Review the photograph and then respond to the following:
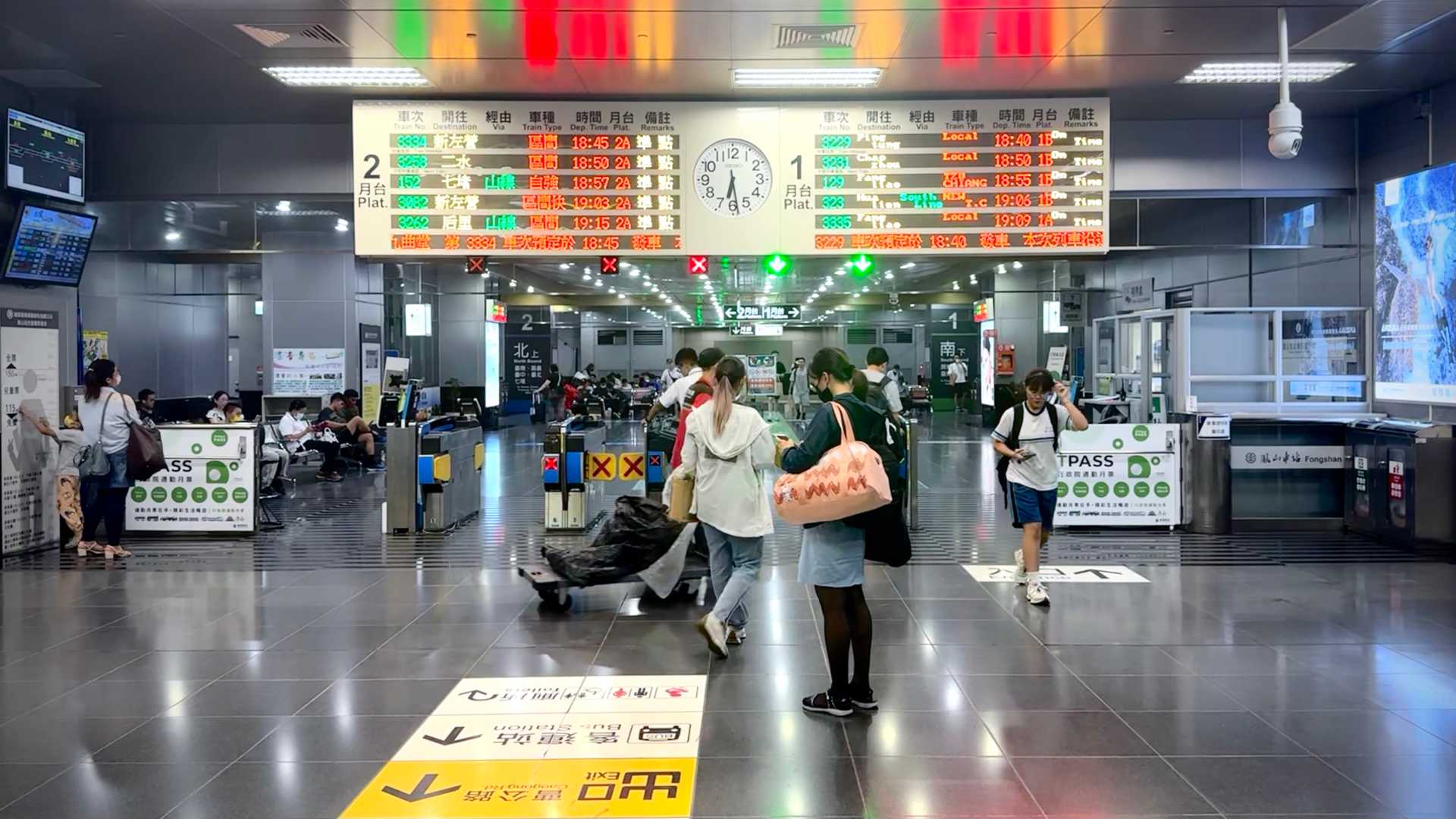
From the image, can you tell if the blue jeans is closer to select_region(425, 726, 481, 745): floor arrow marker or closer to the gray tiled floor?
the gray tiled floor

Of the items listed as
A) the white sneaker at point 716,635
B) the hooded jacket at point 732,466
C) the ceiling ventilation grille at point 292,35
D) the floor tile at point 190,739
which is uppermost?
the ceiling ventilation grille at point 292,35

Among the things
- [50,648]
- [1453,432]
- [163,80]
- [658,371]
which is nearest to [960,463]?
[1453,432]

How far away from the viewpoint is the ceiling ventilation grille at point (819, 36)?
7621mm

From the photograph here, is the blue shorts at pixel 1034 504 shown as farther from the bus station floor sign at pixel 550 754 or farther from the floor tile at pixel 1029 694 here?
the bus station floor sign at pixel 550 754

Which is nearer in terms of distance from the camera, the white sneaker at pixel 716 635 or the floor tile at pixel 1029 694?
the floor tile at pixel 1029 694

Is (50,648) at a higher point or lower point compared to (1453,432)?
lower

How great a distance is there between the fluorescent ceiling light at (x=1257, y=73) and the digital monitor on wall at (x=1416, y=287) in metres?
1.73

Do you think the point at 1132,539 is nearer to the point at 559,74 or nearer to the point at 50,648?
the point at 559,74

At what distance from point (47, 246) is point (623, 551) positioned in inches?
263

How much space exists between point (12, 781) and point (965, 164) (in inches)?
299

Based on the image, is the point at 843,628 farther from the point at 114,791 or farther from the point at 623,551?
the point at 114,791

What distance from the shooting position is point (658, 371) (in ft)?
108

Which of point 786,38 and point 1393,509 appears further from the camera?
point 1393,509

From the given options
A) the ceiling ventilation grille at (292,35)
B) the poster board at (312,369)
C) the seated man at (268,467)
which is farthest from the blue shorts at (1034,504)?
the poster board at (312,369)
